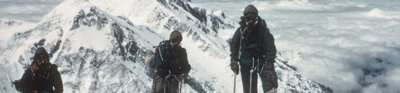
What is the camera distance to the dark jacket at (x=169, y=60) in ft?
44.8

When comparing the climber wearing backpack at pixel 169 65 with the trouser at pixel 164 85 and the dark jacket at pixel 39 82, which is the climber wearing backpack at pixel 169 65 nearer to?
the trouser at pixel 164 85

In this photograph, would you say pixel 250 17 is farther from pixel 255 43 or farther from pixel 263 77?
pixel 263 77

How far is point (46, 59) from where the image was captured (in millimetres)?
11383

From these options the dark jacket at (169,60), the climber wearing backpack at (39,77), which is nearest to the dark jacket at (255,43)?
the dark jacket at (169,60)

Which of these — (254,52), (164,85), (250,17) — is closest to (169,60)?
(164,85)

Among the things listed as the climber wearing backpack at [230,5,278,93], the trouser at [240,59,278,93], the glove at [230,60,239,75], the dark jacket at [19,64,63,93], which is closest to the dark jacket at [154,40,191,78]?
the glove at [230,60,239,75]

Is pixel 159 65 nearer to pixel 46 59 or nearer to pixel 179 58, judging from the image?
pixel 179 58

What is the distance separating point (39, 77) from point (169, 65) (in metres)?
4.34

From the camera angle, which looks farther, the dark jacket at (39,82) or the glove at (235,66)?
the glove at (235,66)

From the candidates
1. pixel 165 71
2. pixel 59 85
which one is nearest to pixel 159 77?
pixel 165 71

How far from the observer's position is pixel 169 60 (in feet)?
45.4

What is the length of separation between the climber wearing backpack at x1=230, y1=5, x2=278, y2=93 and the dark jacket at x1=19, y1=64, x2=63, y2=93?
5.99 metres

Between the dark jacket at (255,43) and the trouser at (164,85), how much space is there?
7.83 ft

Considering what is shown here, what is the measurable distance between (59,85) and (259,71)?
261 inches
